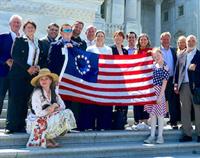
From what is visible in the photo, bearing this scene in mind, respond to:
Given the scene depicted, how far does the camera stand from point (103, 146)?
6.04 meters

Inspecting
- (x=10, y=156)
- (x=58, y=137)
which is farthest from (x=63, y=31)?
(x=10, y=156)

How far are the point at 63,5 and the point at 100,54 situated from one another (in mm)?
4543

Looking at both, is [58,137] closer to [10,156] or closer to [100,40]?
[10,156]

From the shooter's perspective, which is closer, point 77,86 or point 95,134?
point 95,134

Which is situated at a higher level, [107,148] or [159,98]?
[159,98]

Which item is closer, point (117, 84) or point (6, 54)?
point (6, 54)

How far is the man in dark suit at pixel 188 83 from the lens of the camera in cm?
688

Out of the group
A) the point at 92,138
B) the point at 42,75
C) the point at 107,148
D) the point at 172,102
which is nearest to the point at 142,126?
the point at 172,102

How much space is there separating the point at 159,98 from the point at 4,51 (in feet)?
10.1

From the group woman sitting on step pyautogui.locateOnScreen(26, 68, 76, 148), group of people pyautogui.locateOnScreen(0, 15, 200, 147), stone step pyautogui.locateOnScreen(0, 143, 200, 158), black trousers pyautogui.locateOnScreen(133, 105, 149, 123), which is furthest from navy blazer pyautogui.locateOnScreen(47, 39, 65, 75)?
black trousers pyautogui.locateOnScreen(133, 105, 149, 123)

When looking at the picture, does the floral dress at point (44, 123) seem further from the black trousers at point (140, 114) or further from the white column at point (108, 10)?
the white column at point (108, 10)

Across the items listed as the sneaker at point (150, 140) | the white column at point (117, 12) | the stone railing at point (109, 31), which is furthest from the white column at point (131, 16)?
the sneaker at point (150, 140)

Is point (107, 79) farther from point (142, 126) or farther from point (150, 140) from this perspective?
point (150, 140)

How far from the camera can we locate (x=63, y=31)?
6.54 metres
